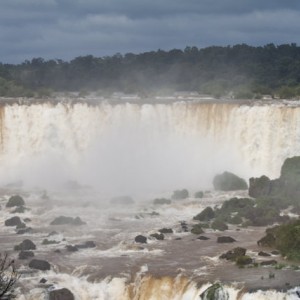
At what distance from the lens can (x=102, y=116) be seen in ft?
172

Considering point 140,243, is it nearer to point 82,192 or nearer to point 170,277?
point 170,277

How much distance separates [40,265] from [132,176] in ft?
68.4

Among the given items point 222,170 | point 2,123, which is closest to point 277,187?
point 222,170

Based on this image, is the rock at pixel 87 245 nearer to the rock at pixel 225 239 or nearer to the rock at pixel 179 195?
the rock at pixel 225 239

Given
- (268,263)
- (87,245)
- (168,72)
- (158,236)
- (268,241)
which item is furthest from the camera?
(168,72)

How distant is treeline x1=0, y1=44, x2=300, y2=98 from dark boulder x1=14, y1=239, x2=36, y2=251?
110 ft

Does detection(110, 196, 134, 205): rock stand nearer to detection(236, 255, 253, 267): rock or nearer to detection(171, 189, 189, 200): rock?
detection(171, 189, 189, 200): rock

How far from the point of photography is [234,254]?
28.6 metres

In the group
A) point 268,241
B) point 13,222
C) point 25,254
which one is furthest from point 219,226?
point 13,222

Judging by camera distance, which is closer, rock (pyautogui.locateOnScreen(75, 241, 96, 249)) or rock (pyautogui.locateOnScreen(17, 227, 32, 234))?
rock (pyautogui.locateOnScreen(75, 241, 96, 249))

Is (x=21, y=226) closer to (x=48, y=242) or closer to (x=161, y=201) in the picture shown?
(x=48, y=242)

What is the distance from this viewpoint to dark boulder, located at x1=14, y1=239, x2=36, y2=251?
100 ft

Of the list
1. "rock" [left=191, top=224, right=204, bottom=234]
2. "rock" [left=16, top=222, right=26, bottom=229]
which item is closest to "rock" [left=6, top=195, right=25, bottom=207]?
"rock" [left=16, top=222, right=26, bottom=229]

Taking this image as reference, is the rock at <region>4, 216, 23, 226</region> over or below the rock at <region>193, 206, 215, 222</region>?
below
